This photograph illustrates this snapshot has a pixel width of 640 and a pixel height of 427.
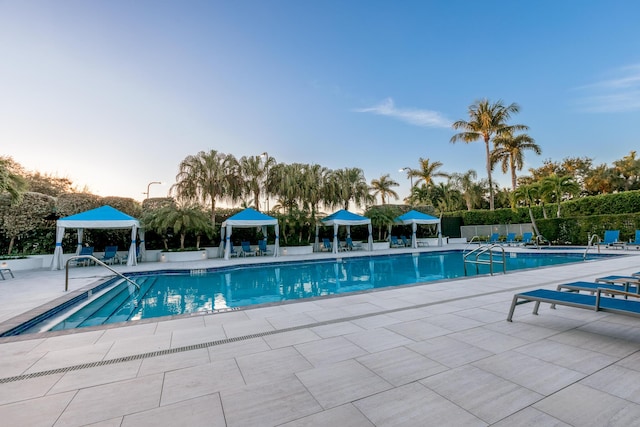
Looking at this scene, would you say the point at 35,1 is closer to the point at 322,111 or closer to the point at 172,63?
the point at 172,63

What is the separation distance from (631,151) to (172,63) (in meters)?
36.7

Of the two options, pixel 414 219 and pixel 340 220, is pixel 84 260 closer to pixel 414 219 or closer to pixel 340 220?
pixel 340 220

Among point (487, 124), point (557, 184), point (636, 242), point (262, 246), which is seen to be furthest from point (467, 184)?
point (262, 246)

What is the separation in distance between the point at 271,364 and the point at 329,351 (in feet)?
2.03

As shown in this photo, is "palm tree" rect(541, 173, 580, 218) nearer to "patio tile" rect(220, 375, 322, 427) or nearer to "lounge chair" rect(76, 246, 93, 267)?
"patio tile" rect(220, 375, 322, 427)

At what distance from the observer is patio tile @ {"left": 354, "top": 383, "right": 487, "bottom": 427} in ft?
5.87

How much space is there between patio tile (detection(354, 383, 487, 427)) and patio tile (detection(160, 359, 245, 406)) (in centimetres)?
108

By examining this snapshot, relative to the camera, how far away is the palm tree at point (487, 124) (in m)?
24.0

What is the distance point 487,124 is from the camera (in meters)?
24.0

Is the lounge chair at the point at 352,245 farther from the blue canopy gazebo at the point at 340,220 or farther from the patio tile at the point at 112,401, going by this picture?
the patio tile at the point at 112,401

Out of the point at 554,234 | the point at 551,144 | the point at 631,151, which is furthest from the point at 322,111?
the point at 631,151

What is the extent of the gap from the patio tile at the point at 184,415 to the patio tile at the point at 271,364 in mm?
405

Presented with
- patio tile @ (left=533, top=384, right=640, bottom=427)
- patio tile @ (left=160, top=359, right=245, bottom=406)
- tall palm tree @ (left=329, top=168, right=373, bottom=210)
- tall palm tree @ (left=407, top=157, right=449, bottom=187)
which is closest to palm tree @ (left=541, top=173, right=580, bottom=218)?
tall palm tree @ (left=329, top=168, right=373, bottom=210)

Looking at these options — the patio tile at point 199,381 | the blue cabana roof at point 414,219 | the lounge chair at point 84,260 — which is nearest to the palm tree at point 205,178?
the lounge chair at point 84,260
